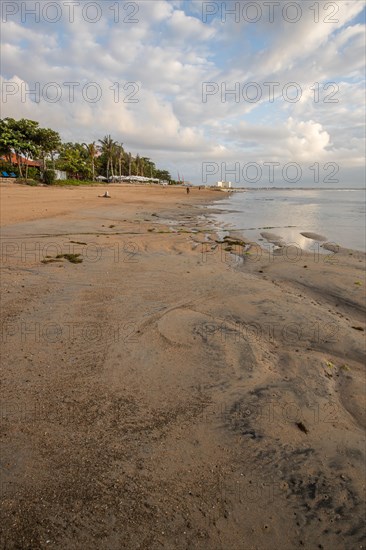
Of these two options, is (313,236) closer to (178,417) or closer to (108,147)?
(178,417)

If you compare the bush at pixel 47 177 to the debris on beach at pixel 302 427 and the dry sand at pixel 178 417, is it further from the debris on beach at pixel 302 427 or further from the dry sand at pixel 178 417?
the debris on beach at pixel 302 427

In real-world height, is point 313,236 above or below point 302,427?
above

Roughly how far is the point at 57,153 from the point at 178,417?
68284 millimetres

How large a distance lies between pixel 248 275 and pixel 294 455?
579cm

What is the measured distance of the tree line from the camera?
4325cm

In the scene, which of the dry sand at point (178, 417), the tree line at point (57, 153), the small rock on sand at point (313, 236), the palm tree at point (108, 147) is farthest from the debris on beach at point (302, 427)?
the palm tree at point (108, 147)

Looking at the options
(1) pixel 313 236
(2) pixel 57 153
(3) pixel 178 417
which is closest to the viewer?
(3) pixel 178 417

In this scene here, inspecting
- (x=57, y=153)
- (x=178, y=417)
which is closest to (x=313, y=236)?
(x=178, y=417)

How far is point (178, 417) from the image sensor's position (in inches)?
125

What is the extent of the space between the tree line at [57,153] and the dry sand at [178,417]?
44434 mm

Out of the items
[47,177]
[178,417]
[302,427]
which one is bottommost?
[302,427]

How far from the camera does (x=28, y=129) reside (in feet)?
145

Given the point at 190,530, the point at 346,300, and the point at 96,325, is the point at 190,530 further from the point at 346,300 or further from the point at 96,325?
the point at 346,300

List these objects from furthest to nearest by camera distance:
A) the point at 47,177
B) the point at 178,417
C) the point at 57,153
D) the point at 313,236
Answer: the point at 57,153, the point at 47,177, the point at 313,236, the point at 178,417
